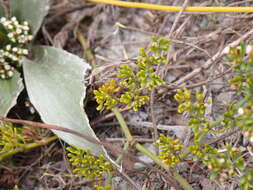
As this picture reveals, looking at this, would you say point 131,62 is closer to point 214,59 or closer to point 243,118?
point 214,59

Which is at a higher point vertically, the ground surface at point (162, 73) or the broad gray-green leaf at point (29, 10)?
the broad gray-green leaf at point (29, 10)

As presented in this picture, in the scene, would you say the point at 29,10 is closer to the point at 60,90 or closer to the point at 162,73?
the point at 60,90

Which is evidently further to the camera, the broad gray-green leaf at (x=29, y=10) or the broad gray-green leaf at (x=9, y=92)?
the broad gray-green leaf at (x=29, y=10)

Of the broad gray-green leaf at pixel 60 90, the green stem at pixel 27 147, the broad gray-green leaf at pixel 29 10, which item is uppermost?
the broad gray-green leaf at pixel 29 10

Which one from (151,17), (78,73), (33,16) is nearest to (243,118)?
(78,73)

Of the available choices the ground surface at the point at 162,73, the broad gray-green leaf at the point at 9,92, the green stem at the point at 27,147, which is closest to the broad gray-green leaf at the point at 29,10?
the ground surface at the point at 162,73

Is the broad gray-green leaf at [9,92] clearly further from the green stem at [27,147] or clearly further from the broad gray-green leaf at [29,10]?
the broad gray-green leaf at [29,10]

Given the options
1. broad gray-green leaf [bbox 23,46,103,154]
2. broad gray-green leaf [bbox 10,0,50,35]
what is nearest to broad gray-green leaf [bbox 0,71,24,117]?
broad gray-green leaf [bbox 23,46,103,154]
